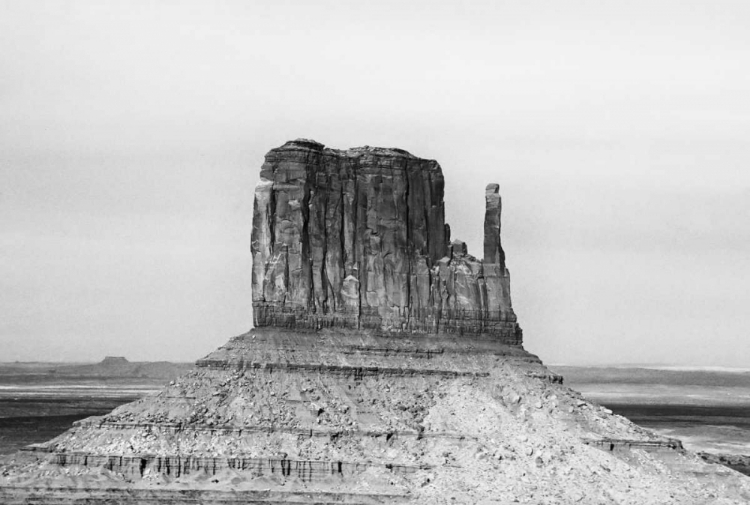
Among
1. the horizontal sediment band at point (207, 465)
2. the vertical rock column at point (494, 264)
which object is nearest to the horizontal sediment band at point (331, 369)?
the vertical rock column at point (494, 264)

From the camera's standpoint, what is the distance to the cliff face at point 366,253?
398 ft

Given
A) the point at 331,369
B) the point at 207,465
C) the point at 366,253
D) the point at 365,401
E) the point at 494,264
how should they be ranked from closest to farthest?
the point at 207,465
the point at 365,401
the point at 331,369
the point at 366,253
the point at 494,264

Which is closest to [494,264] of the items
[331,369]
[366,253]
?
[366,253]

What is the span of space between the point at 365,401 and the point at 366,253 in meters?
12.3

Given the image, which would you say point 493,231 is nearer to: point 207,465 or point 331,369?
point 331,369

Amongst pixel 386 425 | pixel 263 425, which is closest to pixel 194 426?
pixel 263 425

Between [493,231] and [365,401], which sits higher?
[493,231]

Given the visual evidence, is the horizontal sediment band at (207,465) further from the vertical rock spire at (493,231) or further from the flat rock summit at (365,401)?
the vertical rock spire at (493,231)

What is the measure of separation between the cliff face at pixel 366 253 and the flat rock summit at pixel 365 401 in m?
0.11

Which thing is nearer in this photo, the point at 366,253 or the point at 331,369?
the point at 331,369

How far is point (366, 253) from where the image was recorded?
124 m

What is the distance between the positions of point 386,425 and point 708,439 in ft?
231

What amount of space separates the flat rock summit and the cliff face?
0.11 meters

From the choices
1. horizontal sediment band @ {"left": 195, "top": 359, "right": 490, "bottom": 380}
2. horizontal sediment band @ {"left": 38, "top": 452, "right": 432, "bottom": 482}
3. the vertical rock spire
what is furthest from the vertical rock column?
horizontal sediment band @ {"left": 38, "top": 452, "right": 432, "bottom": 482}
